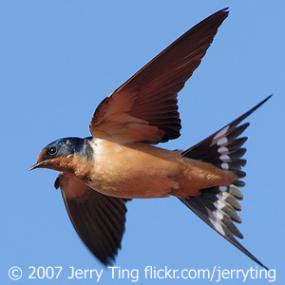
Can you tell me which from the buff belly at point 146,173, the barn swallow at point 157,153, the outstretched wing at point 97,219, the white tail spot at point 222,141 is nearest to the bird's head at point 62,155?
the barn swallow at point 157,153

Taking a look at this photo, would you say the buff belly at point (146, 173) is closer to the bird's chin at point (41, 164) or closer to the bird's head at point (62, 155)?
the bird's head at point (62, 155)

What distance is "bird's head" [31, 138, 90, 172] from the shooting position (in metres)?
8.80

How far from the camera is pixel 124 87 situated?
8.58 meters

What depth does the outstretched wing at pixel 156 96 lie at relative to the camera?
8.32 meters

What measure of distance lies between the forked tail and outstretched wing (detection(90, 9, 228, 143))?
0.30 m

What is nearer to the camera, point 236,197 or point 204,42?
point 204,42

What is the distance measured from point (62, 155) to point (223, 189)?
55.9 inches

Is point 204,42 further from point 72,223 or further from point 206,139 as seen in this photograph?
point 72,223

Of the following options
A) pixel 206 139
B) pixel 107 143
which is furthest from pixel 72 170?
pixel 206 139

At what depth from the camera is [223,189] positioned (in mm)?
9211

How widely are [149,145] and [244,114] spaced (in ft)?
3.14

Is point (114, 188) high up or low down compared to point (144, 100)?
down

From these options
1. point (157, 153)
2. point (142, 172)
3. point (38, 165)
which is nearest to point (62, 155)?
point (38, 165)

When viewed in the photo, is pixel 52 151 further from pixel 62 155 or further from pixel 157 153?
pixel 157 153
